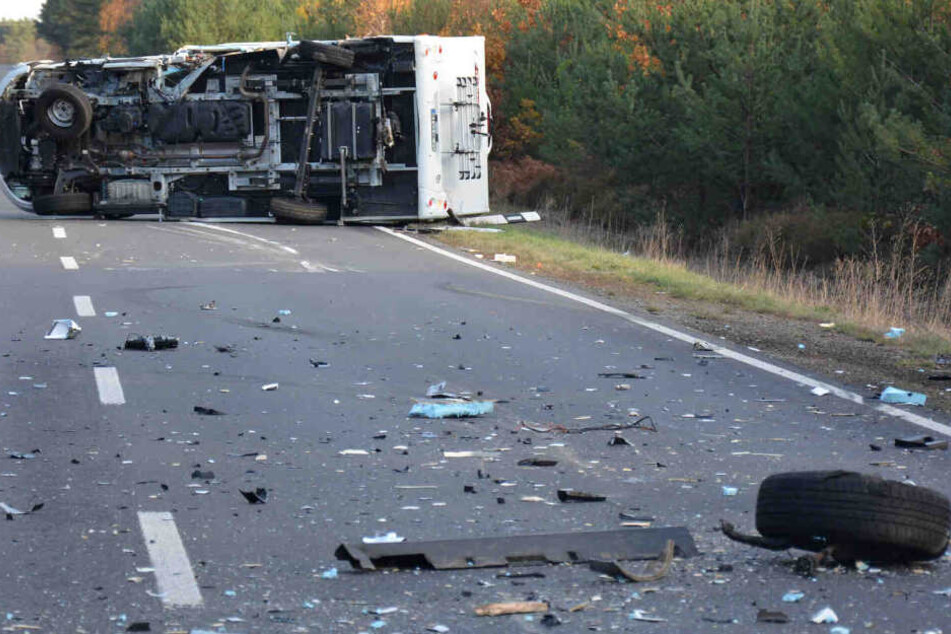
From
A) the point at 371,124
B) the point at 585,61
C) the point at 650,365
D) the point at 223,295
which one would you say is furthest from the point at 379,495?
the point at 585,61

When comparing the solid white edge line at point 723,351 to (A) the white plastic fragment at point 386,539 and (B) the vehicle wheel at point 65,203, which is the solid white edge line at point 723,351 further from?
(B) the vehicle wheel at point 65,203

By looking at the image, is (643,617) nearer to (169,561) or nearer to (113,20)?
(169,561)

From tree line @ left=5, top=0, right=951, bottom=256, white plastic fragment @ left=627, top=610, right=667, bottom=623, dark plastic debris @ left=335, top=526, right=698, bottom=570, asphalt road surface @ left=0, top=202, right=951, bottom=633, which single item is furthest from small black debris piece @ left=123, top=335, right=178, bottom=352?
tree line @ left=5, top=0, right=951, bottom=256

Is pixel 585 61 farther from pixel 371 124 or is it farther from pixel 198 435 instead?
pixel 198 435

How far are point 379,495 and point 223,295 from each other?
25.1 feet

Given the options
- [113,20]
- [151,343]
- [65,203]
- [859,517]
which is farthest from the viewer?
[113,20]

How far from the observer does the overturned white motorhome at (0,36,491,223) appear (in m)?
21.7

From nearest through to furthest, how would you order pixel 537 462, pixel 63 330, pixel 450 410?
1. pixel 537 462
2. pixel 450 410
3. pixel 63 330

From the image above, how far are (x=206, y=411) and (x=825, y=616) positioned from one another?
15.1ft

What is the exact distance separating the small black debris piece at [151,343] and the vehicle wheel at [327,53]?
11.0 metres

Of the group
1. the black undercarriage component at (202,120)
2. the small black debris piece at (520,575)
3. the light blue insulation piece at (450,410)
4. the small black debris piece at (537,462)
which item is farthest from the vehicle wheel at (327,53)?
the small black debris piece at (520,575)

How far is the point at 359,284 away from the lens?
14.8 meters

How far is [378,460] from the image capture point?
712 centimetres

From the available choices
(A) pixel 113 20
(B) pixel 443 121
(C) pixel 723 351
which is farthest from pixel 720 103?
(A) pixel 113 20
